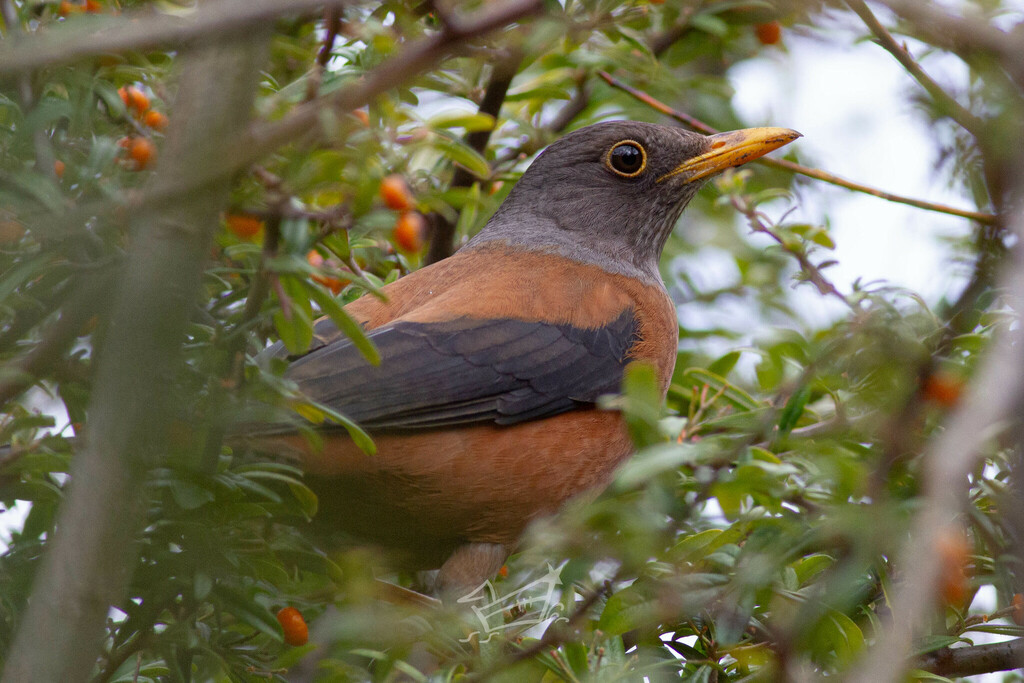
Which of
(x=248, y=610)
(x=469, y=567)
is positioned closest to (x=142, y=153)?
(x=248, y=610)

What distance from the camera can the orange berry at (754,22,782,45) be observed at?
16.9ft

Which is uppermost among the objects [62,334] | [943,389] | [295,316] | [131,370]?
[943,389]

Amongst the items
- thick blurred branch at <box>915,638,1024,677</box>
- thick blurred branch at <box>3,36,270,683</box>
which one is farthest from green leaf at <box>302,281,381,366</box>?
thick blurred branch at <box>915,638,1024,677</box>

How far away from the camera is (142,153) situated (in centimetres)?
316

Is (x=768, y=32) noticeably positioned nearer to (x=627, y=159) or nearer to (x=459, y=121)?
(x=627, y=159)

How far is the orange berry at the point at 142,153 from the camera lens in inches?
124

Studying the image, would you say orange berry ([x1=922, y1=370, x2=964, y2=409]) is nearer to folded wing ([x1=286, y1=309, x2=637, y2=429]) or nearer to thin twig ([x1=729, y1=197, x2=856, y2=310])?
thin twig ([x1=729, y1=197, x2=856, y2=310])

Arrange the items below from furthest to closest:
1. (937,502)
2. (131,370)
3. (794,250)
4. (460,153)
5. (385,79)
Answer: (794,250) → (460,153) → (131,370) → (385,79) → (937,502)

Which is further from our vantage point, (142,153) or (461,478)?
(461,478)

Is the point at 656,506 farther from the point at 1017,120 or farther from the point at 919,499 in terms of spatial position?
the point at 1017,120

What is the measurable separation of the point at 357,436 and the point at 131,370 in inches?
38.3

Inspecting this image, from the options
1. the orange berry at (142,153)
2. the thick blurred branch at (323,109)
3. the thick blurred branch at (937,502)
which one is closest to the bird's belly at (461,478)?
the orange berry at (142,153)

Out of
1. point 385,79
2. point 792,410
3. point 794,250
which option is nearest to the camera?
point 385,79

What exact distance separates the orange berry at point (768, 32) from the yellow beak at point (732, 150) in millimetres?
501
